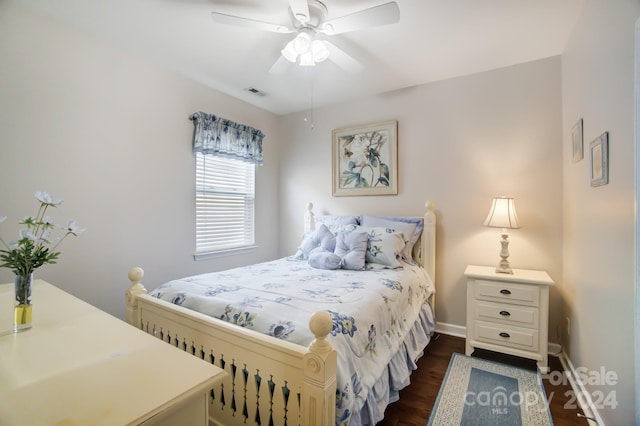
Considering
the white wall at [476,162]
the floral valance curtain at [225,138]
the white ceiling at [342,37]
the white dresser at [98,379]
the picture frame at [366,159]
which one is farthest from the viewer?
the picture frame at [366,159]

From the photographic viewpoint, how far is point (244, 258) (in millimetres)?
3471

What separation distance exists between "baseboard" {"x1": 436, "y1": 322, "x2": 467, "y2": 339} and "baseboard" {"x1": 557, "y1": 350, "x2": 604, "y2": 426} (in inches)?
28.9

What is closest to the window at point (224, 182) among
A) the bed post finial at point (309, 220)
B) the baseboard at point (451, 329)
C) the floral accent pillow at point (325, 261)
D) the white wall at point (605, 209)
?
the bed post finial at point (309, 220)

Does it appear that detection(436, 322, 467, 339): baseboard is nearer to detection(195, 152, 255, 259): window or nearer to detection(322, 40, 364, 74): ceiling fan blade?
detection(195, 152, 255, 259): window

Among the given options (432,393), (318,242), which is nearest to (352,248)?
(318,242)

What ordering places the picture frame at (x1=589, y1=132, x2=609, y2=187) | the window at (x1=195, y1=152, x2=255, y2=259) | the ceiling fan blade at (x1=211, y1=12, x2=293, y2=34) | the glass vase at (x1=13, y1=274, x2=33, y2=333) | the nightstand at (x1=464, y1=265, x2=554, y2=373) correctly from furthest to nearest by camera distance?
the window at (x1=195, y1=152, x2=255, y2=259) < the nightstand at (x1=464, y1=265, x2=554, y2=373) < the ceiling fan blade at (x1=211, y1=12, x2=293, y2=34) < the picture frame at (x1=589, y1=132, x2=609, y2=187) < the glass vase at (x1=13, y1=274, x2=33, y2=333)

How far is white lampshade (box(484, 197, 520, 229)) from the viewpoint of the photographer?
232 cm

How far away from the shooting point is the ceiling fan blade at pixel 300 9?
5.18ft

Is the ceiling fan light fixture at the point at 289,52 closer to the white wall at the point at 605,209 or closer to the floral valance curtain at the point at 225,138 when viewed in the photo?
the floral valance curtain at the point at 225,138

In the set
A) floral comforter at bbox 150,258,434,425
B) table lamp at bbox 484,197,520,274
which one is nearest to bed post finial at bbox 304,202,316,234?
floral comforter at bbox 150,258,434,425

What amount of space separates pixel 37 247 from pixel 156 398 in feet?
2.92

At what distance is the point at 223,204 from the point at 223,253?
562 millimetres

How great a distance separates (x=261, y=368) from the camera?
3.98 feet

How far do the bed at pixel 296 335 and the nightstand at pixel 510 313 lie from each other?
17.5 inches
